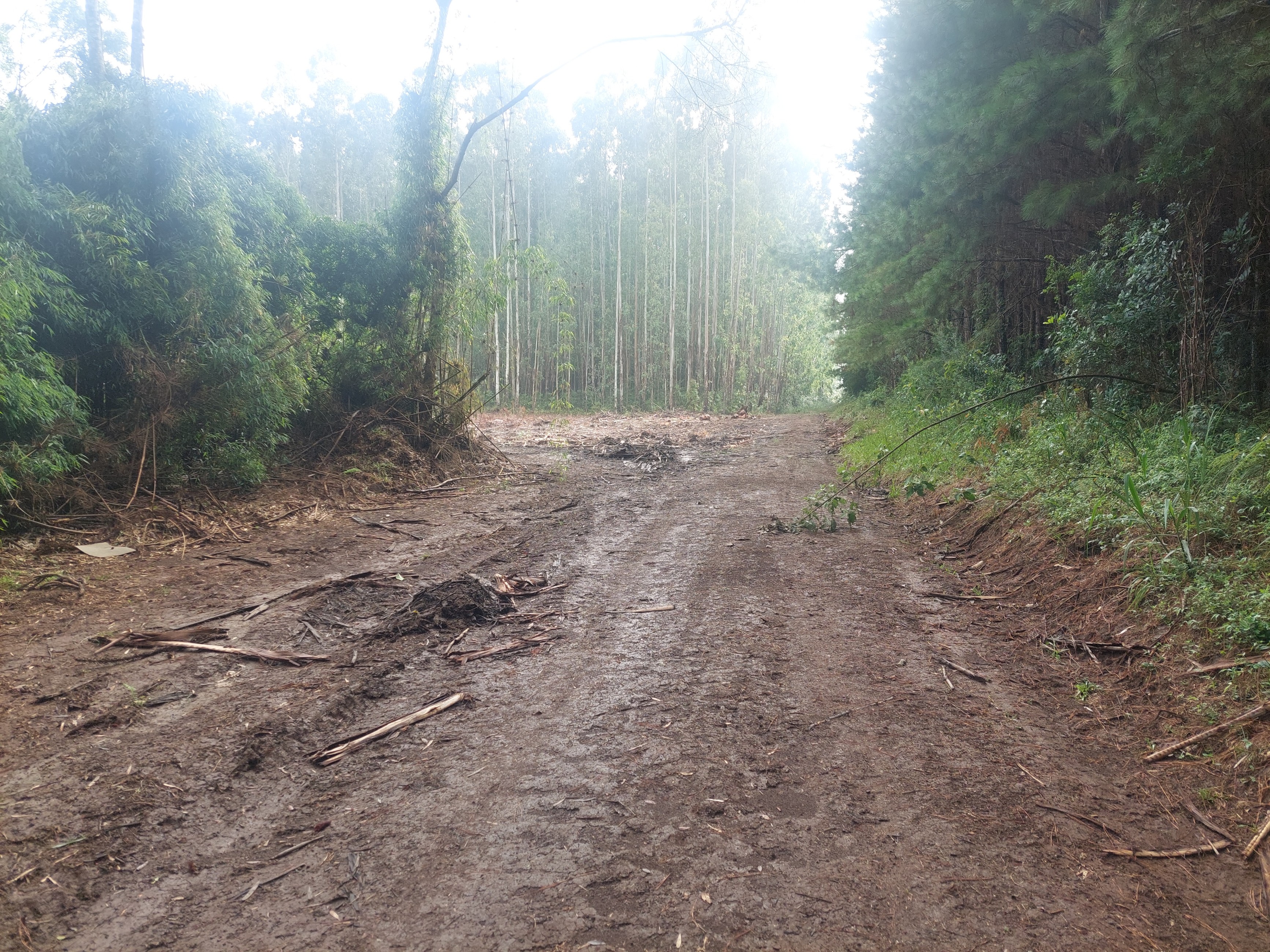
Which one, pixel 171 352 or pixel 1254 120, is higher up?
pixel 1254 120

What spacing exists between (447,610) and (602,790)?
6.88 feet

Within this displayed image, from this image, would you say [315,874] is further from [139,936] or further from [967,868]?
[967,868]

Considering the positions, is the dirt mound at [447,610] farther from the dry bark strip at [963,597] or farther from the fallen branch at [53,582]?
the dry bark strip at [963,597]

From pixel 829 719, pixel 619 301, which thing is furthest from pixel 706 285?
pixel 829 719

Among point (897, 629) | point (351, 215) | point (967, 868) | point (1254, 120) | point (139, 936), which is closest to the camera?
point (139, 936)

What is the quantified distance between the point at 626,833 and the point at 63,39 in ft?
40.5

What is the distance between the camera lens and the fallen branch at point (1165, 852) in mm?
2221

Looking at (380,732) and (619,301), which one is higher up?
(619,301)

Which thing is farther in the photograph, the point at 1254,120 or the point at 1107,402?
the point at 1107,402

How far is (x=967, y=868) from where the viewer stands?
2.15 meters

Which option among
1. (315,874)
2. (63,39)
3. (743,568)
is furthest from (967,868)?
(63,39)

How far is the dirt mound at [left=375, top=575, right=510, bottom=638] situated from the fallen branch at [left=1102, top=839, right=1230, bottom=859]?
3166mm

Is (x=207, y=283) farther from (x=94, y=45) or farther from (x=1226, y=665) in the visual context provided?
(x=1226, y=665)

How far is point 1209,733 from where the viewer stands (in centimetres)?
279
